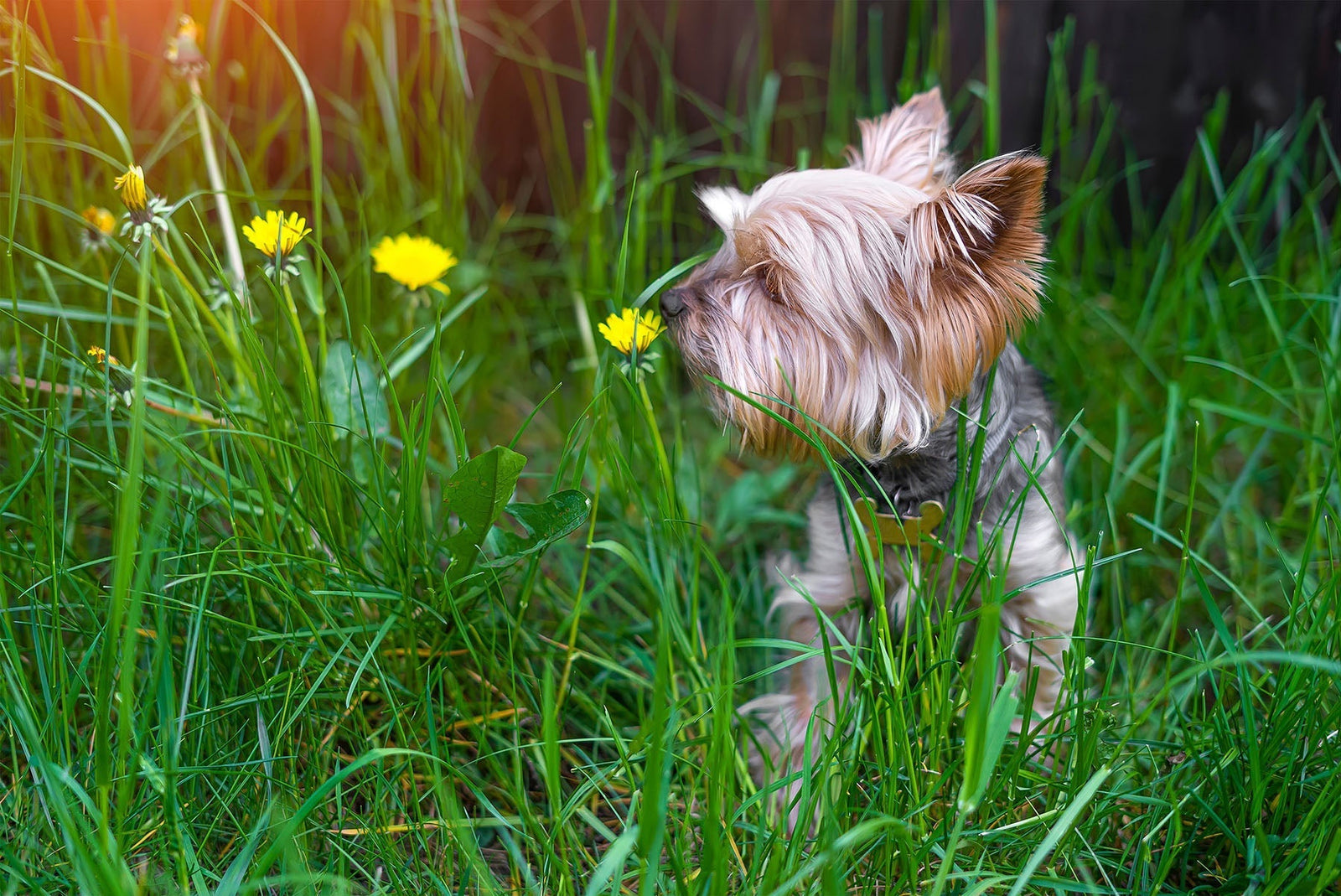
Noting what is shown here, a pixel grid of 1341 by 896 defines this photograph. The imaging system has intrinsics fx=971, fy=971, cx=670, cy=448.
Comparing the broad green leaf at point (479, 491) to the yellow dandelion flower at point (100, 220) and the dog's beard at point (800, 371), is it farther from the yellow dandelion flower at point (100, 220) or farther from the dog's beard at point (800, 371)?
the yellow dandelion flower at point (100, 220)

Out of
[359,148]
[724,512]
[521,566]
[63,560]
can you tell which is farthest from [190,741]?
[359,148]

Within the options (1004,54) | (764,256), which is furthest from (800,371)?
(1004,54)

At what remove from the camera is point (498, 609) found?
2168 millimetres

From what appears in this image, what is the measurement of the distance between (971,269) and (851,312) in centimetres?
25

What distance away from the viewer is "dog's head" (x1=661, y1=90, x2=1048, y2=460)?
1.91 metres

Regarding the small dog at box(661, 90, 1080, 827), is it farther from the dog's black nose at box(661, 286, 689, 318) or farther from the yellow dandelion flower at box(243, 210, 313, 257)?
the yellow dandelion flower at box(243, 210, 313, 257)

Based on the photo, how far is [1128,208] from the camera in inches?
153

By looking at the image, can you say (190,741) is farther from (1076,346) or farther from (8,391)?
(1076,346)

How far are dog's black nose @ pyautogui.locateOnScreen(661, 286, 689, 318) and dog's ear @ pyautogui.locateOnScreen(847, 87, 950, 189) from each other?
661mm

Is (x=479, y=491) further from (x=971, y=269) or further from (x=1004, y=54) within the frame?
(x=1004, y=54)

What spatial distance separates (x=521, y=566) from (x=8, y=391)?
1.05 m

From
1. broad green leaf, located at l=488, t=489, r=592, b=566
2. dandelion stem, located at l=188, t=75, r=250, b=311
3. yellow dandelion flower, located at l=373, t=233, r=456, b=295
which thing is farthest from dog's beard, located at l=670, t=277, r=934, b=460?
dandelion stem, located at l=188, t=75, r=250, b=311

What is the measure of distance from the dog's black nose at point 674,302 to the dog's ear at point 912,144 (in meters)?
0.66

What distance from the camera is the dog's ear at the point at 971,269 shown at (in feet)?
5.83
